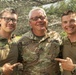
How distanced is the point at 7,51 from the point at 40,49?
1.32 ft

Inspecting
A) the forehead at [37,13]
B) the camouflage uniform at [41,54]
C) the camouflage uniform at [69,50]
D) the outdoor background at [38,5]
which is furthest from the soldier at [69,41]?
the outdoor background at [38,5]

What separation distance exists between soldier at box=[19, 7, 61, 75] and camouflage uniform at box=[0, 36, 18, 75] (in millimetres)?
152

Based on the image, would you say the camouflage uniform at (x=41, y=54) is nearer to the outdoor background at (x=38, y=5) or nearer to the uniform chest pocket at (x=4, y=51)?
the uniform chest pocket at (x=4, y=51)

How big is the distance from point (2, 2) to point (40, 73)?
754cm

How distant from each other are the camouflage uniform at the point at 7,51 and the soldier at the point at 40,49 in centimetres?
15

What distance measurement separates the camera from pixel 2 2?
10.6m

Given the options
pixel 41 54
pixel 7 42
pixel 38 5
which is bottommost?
pixel 41 54

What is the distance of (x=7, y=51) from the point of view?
10.9 feet

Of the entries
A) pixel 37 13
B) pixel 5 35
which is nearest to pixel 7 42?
pixel 5 35

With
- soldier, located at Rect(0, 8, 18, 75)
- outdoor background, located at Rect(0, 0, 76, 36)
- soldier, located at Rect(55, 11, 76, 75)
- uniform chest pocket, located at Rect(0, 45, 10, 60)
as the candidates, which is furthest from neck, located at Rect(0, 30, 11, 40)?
outdoor background, located at Rect(0, 0, 76, 36)

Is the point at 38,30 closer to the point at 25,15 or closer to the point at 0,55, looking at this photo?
the point at 0,55

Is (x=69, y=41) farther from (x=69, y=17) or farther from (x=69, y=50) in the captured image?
(x=69, y=17)

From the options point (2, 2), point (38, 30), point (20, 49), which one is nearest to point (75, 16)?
point (38, 30)

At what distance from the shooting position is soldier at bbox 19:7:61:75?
11.2ft
